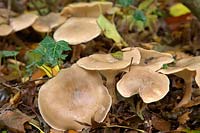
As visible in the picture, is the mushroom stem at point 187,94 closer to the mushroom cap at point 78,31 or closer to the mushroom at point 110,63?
the mushroom at point 110,63

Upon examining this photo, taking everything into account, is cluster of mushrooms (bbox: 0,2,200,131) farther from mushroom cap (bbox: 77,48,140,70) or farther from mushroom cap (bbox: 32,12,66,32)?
mushroom cap (bbox: 32,12,66,32)

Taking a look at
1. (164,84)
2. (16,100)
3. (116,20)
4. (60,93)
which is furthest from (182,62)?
(116,20)

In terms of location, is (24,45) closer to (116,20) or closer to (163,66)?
(116,20)

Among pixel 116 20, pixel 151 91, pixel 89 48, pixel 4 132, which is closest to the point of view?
pixel 151 91

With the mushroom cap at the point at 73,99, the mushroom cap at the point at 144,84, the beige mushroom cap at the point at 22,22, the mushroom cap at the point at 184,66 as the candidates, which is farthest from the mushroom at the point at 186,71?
the beige mushroom cap at the point at 22,22

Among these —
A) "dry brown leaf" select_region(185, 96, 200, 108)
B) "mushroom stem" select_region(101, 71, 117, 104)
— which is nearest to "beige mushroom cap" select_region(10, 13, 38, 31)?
"mushroom stem" select_region(101, 71, 117, 104)

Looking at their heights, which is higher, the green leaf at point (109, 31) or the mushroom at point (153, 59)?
the mushroom at point (153, 59)
